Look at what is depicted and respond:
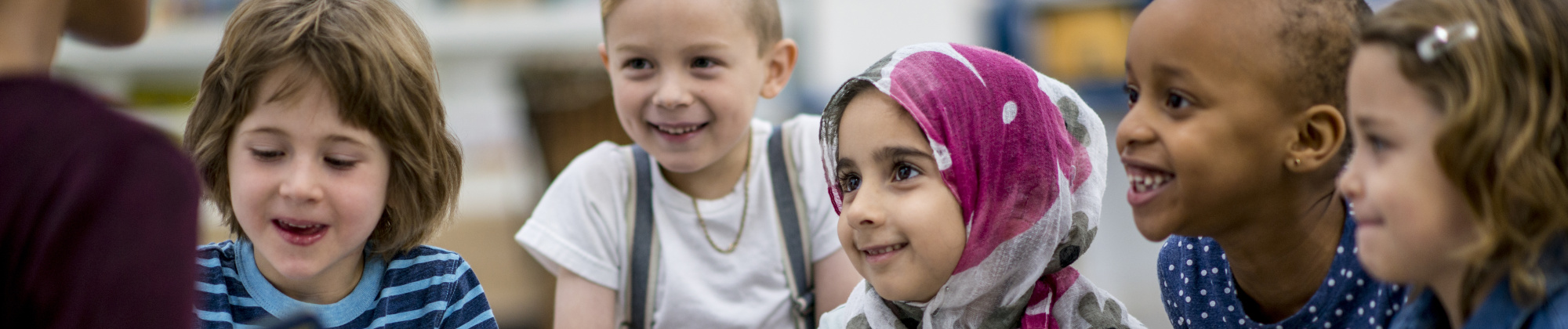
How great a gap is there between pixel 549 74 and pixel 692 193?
864 mm

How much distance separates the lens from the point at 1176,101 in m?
1.20

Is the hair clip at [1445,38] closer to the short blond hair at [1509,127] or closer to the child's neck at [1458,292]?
the short blond hair at [1509,127]

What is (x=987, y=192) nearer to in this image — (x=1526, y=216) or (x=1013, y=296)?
(x=1013, y=296)

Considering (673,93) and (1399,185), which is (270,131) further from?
(1399,185)

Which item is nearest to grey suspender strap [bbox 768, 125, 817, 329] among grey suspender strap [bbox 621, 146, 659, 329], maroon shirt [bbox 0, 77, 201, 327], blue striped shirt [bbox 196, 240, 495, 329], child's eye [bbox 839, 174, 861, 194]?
grey suspender strap [bbox 621, 146, 659, 329]

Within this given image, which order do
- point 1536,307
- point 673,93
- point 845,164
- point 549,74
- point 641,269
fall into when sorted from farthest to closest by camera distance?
point 549,74
point 641,269
point 673,93
point 845,164
point 1536,307

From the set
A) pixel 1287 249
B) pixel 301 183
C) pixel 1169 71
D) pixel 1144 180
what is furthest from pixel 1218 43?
pixel 301 183

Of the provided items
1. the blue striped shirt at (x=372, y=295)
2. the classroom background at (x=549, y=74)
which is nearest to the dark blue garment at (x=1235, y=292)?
the blue striped shirt at (x=372, y=295)

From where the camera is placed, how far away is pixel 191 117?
138cm

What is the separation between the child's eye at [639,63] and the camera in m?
1.77

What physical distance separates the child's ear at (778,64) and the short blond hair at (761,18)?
0.02 metres

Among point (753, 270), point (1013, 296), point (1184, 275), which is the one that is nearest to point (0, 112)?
point (1013, 296)

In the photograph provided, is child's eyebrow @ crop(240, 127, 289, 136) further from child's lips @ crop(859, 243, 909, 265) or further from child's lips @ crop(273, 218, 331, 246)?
child's lips @ crop(859, 243, 909, 265)

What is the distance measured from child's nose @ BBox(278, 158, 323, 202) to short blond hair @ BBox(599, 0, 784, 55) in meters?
0.61
